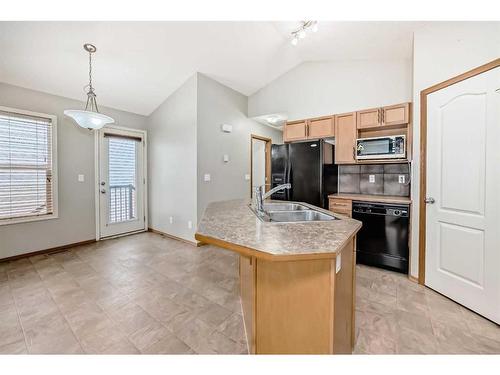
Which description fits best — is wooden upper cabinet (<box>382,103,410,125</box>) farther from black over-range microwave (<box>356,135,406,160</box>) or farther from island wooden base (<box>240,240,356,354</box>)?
island wooden base (<box>240,240,356,354</box>)

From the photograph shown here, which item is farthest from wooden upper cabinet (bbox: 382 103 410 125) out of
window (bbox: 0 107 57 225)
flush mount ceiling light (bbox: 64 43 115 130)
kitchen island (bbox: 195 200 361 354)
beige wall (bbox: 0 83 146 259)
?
window (bbox: 0 107 57 225)

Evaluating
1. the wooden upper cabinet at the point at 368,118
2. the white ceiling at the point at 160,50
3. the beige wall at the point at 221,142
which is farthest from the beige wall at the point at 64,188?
the wooden upper cabinet at the point at 368,118

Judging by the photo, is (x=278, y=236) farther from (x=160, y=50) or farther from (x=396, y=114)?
(x=160, y=50)

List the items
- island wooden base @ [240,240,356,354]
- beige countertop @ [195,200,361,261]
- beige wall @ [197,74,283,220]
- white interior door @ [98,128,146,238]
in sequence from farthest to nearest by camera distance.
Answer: white interior door @ [98,128,146,238] < beige wall @ [197,74,283,220] < island wooden base @ [240,240,356,354] < beige countertop @ [195,200,361,261]

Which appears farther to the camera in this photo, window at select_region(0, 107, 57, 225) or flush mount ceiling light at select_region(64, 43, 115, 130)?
window at select_region(0, 107, 57, 225)

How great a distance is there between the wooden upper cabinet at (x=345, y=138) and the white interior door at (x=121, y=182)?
11.7ft

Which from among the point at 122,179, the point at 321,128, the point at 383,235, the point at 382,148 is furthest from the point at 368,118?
the point at 122,179

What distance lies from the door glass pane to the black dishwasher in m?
3.88

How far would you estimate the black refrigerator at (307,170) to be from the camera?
3.23 m

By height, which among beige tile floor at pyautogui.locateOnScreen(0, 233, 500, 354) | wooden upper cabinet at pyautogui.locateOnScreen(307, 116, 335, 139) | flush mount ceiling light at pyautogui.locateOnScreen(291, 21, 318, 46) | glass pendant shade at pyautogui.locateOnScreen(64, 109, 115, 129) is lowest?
beige tile floor at pyautogui.locateOnScreen(0, 233, 500, 354)

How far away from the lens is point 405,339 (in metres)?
1.55

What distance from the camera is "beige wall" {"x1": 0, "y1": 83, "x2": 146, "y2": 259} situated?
2.99m

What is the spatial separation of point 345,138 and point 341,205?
3.19 feet
